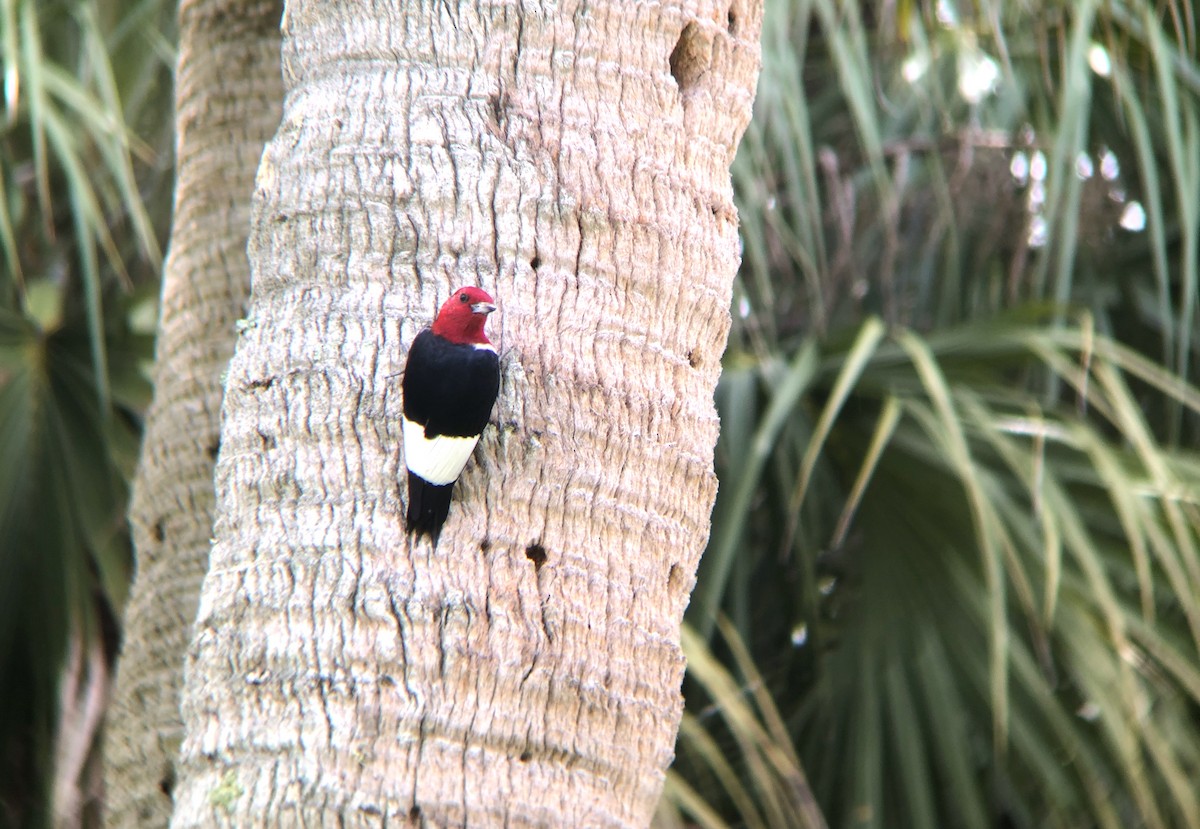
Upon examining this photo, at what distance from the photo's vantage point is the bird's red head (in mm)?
2061

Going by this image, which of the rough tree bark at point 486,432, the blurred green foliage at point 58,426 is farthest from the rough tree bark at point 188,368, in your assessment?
the rough tree bark at point 486,432

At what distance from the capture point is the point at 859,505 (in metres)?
3.48

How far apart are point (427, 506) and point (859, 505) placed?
1.78 m

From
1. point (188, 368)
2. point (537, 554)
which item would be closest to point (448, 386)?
point (537, 554)

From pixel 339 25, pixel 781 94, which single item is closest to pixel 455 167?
pixel 339 25

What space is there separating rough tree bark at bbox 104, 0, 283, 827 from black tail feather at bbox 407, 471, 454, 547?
1141mm

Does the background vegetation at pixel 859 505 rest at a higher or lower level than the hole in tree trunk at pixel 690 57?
lower

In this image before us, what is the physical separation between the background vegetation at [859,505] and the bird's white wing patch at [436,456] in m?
1.10

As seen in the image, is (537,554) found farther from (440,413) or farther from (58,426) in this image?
(58,426)

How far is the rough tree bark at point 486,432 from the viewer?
6.19 ft

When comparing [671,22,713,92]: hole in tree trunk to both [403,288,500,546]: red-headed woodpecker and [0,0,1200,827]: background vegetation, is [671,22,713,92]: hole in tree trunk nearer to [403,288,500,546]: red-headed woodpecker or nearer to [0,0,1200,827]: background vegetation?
[403,288,500,546]: red-headed woodpecker

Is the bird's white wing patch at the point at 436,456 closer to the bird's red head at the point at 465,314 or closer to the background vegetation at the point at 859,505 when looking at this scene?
the bird's red head at the point at 465,314

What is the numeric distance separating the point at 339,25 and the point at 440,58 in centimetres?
20

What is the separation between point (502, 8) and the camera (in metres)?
2.24
